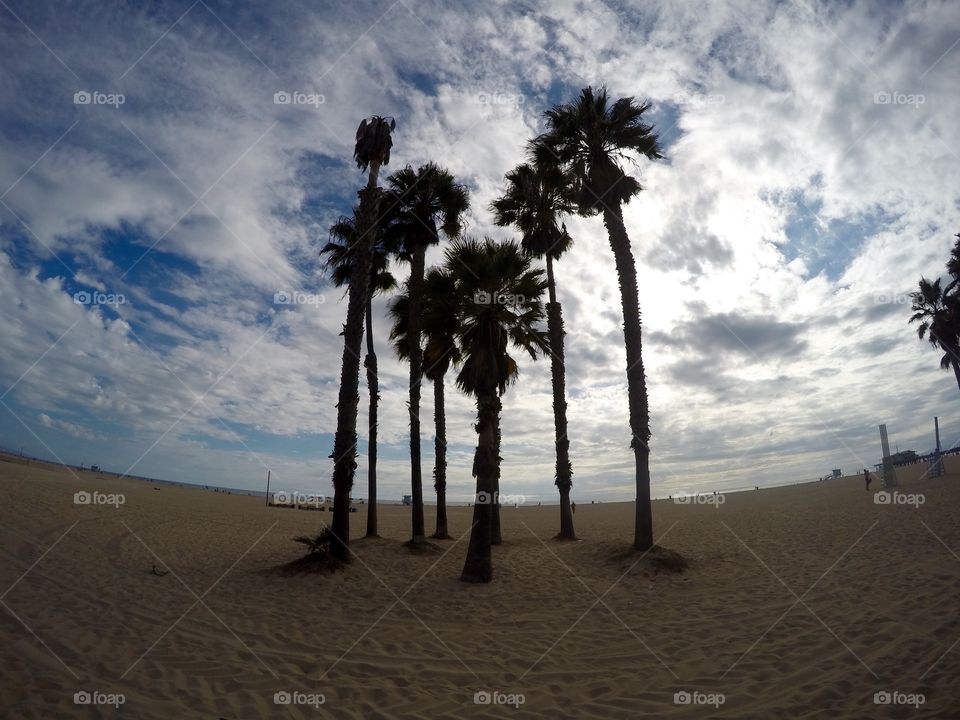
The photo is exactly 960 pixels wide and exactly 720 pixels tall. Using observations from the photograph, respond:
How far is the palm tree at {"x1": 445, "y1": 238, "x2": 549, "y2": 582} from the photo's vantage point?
1373 cm

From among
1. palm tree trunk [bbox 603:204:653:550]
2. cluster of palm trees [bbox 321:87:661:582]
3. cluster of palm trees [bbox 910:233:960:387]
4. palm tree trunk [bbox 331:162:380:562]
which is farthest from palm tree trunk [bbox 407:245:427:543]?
cluster of palm trees [bbox 910:233:960:387]

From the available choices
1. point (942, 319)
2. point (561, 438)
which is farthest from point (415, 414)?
point (942, 319)

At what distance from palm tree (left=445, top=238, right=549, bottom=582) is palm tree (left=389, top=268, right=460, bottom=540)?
1.53 feet

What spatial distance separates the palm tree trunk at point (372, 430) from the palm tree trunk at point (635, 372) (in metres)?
10.5

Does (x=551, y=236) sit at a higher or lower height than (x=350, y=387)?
higher

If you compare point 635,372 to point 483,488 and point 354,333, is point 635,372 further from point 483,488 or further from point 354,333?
point 354,333

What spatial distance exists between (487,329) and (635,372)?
5.29 m

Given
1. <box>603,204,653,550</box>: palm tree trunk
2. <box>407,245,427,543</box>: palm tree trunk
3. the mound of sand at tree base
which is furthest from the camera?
<box>407,245,427,543</box>: palm tree trunk

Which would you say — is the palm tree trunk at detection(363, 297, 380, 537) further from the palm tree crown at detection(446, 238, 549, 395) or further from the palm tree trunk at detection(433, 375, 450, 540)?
the palm tree crown at detection(446, 238, 549, 395)

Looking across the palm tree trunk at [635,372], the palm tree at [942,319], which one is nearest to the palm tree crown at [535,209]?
the palm tree trunk at [635,372]

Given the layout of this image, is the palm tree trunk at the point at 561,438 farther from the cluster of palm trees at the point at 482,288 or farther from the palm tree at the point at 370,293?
the palm tree at the point at 370,293

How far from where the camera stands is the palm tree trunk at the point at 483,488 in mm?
13391

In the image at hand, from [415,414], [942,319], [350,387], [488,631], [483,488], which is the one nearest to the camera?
[488,631]

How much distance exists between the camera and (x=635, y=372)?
52.4ft
